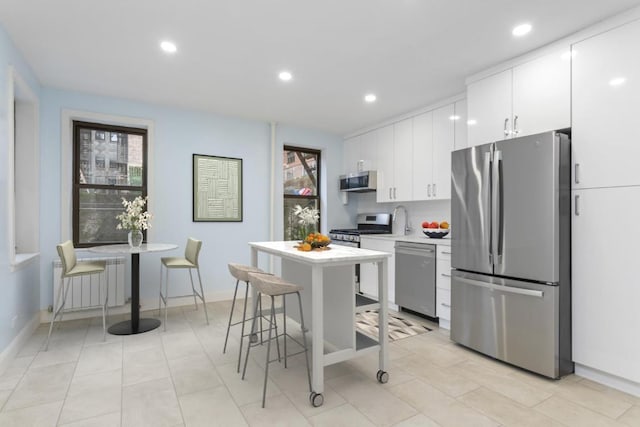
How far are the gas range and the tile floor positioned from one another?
2.08m

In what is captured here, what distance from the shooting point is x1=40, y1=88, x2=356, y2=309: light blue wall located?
12.2 feet

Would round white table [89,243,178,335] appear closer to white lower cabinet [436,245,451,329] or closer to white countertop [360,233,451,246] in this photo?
white countertop [360,233,451,246]

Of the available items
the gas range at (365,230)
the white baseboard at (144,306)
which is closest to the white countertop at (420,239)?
the gas range at (365,230)

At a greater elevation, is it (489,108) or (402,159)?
(489,108)

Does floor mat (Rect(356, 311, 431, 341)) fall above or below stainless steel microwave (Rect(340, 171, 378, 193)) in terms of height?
below

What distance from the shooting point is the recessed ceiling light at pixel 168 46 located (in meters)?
2.75

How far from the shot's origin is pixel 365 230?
536cm

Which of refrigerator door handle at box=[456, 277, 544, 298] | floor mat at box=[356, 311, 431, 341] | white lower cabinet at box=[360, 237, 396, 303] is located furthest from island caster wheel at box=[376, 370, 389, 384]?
white lower cabinet at box=[360, 237, 396, 303]

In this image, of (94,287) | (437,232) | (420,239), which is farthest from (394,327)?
(94,287)

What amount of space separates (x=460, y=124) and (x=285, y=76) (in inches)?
80.6

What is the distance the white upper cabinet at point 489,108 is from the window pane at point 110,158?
3.96 meters

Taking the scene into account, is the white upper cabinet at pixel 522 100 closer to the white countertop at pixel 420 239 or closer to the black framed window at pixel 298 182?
the white countertop at pixel 420 239

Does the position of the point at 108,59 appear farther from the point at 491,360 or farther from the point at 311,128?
the point at 491,360

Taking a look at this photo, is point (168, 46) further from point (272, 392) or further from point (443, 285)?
point (443, 285)
